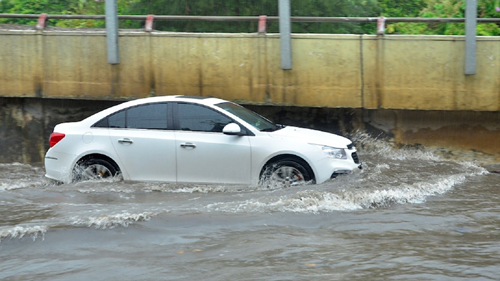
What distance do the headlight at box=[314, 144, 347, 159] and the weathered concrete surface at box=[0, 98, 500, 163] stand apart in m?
2.90

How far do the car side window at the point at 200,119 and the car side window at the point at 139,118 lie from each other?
0.28 m

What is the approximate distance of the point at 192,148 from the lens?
30.5 ft

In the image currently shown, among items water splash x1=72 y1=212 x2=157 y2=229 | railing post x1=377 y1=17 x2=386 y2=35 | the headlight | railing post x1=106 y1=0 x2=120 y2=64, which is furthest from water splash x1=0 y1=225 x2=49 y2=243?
railing post x1=377 y1=17 x2=386 y2=35

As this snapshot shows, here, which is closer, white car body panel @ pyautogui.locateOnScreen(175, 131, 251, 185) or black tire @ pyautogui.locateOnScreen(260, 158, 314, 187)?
black tire @ pyautogui.locateOnScreen(260, 158, 314, 187)

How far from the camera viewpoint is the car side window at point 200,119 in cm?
938

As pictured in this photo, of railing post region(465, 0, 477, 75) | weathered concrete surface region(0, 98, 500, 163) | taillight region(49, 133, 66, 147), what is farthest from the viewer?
weathered concrete surface region(0, 98, 500, 163)

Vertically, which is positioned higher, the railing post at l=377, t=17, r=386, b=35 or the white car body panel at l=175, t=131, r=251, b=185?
the railing post at l=377, t=17, r=386, b=35

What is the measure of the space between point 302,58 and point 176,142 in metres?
3.44

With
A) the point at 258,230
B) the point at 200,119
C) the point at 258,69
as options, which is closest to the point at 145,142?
the point at 200,119

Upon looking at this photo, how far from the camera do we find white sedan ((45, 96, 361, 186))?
9.09 meters

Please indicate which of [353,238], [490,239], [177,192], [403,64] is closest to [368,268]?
[353,238]

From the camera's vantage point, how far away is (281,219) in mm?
7664

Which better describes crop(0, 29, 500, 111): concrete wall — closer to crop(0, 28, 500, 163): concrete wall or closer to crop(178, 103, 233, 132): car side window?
crop(0, 28, 500, 163): concrete wall

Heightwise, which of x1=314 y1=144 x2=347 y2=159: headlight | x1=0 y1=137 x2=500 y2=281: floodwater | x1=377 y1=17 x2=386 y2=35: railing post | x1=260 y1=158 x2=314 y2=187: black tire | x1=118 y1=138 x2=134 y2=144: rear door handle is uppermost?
x1=377 y1=17 x2=386 y2=35: railing post
